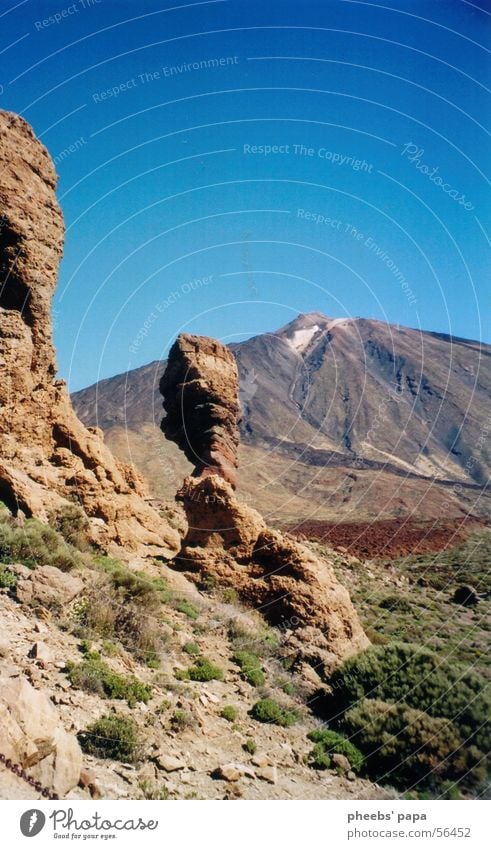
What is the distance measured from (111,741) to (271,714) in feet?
13.2

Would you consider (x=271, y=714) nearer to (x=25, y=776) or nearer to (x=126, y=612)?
(x=126, y=612)

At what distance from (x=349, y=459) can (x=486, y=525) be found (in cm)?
6316

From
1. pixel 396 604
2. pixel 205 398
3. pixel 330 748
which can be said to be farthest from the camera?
pixel 205 398

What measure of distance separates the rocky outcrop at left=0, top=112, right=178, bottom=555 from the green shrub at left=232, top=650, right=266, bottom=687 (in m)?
5.61

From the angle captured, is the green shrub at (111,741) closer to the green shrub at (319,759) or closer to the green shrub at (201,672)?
the green shrub at (201,672)

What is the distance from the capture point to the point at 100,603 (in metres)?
10.8

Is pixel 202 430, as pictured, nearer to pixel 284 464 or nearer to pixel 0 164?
pixel 0 164

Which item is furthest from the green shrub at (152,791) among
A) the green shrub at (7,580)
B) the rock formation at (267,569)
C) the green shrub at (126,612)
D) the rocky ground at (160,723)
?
the rock formation at (267,569)

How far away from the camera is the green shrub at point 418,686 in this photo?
10359 mm

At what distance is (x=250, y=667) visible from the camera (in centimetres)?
1166

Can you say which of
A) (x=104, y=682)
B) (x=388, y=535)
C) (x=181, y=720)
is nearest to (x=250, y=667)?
(x=181, y=720)

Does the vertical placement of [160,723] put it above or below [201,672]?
below

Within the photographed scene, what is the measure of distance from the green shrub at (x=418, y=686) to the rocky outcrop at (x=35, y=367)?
26.1 ft
